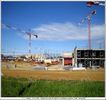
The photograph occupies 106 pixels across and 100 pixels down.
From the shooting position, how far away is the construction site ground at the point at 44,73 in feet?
10.2

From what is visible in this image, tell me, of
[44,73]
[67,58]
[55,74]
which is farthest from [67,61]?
[44,73]

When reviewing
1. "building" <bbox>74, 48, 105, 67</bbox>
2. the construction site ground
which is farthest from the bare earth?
"building" <bbox>74, 48, 105, 67</bbox>

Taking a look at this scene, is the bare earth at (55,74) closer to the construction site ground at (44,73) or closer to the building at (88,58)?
the construction site ground at (44,73)

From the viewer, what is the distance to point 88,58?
315 centimetres

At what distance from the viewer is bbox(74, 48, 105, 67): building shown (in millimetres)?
3047

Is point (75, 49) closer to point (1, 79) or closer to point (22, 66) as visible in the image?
point (22, 66)

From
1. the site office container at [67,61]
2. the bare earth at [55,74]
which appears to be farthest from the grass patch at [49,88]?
the site office container at [67,61]

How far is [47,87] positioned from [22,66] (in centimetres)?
42

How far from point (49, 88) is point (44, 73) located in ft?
0.70

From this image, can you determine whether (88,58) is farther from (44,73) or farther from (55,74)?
(44,73)

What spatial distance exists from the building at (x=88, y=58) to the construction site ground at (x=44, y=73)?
0.29 ft

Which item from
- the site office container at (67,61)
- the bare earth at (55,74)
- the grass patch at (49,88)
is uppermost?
the site office container at (67,61)

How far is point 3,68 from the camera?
10.0 ft

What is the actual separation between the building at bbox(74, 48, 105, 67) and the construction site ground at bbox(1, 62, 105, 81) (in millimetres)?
88
